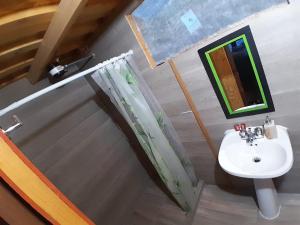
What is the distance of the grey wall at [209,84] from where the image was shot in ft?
4.64

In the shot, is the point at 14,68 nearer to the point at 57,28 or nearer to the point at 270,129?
the point at 57,28

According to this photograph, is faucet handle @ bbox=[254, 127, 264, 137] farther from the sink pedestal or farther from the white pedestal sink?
the sink pedestal

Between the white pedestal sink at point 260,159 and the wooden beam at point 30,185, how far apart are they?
48.2 inches

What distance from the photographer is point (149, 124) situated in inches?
80.3

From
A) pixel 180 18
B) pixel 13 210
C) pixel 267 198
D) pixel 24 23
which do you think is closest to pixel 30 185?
pixel 13 210

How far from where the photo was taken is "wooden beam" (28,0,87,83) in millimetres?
1393

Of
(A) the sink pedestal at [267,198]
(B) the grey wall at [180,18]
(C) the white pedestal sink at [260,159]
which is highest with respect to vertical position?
(B) the grey wall at [180,18]

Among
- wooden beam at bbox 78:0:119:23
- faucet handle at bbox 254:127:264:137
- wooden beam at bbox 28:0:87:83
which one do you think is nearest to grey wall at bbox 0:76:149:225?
wooden beam at bbox 28:0:87:83

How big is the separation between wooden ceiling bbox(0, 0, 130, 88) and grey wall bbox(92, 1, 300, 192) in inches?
6.2

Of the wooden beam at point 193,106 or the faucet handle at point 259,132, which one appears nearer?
the faucet handle at point 259,132

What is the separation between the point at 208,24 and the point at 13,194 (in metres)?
1.52

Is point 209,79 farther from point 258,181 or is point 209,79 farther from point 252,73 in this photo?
point 258,181

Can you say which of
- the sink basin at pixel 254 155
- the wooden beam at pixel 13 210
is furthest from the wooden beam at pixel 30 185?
the sink basin at pixel 254 155

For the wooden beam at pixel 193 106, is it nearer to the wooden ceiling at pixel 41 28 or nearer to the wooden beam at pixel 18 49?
the wooden ceiling at pixel 41 28
